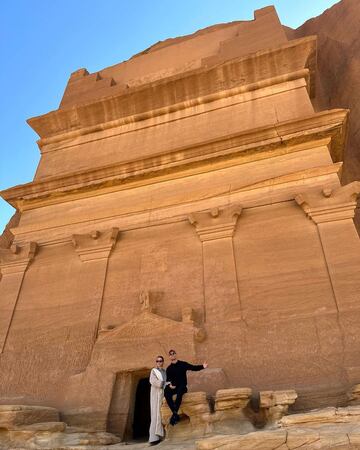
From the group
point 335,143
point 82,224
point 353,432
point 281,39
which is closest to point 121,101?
point 82,224

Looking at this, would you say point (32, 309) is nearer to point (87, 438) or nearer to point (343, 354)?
point (87, 438)

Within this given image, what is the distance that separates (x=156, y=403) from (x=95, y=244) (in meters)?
5.23

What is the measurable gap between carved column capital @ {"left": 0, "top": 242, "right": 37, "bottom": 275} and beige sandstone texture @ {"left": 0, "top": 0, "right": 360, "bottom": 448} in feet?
0.13

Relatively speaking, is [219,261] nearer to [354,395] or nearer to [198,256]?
[198,256]

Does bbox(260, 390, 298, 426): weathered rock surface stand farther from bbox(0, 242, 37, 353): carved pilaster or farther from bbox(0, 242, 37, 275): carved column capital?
bbox(0, 242, 37, 275): carved column capital

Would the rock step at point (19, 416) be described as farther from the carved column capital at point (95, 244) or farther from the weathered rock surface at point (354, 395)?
the weathered rock surface at point (354, 395)

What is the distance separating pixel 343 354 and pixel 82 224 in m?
7.69

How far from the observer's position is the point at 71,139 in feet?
45.6

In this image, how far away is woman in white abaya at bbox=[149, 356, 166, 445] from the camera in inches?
215

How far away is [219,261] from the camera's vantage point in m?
8.47

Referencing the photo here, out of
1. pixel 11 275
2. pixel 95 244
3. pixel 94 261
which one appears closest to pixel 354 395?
pixel 94 261

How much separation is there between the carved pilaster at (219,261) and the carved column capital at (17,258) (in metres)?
4.93

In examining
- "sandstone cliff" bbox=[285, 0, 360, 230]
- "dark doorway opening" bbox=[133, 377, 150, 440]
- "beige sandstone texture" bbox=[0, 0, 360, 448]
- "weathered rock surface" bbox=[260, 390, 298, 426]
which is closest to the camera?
"weathered rock surface" bbox=[260, 390, 298, 426]

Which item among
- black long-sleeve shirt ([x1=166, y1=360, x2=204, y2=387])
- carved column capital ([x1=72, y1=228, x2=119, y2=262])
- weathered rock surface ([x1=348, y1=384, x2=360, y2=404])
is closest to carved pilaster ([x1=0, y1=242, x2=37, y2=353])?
carved column capital ([x1=72, y1=228, x2=119, y2=262])
